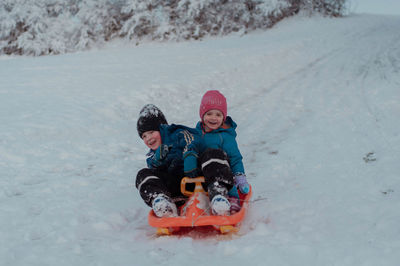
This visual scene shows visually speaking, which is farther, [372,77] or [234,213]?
[372,77]

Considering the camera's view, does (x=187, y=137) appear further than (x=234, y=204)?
Yes

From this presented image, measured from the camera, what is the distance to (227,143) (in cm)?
271

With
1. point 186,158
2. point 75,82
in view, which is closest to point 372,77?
point 186,158

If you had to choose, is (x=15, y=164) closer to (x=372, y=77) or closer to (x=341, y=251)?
(x=341, y=251)

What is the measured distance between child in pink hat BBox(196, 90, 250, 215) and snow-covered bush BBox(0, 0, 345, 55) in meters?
13.7

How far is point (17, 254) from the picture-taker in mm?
2062

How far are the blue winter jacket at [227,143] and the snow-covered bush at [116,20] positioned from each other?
13.8m

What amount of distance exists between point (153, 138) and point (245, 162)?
1.36 m

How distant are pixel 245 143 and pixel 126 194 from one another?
69.4 inches

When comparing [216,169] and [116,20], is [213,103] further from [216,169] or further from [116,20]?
[116,20]

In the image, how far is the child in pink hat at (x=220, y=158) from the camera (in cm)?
235

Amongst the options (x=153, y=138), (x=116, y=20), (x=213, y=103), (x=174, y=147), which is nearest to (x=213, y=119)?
(x=213, y=103)

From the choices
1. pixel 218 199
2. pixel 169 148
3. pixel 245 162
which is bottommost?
pixel 245 162

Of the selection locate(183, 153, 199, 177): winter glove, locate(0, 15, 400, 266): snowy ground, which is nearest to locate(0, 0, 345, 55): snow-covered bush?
locate(0, 15, 400, 266): snowy ground
